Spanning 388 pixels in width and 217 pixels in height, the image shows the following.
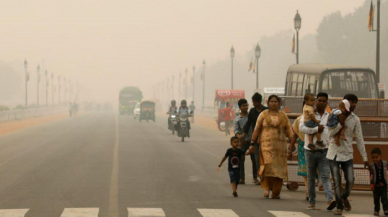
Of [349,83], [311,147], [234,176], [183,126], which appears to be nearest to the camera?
[311,147]

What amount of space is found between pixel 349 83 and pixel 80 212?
69.1ft

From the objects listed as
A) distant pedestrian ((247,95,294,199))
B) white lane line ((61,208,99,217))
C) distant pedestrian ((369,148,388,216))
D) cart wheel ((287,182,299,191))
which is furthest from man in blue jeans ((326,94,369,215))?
white lane line ((61,208,99,217))

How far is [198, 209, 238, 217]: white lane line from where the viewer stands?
40.5ft

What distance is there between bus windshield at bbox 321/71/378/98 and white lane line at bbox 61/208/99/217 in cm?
2011

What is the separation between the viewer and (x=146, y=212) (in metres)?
12.6

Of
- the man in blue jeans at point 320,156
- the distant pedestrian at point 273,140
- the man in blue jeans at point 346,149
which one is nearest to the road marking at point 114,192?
the distant pedestrian at point 273,140

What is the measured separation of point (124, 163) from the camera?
916 inches

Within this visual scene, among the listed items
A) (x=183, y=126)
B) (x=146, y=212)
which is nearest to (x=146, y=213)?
(x=146, y=212)

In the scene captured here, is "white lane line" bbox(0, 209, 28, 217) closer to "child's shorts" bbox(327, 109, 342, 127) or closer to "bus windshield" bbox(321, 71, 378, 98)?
"child's shorts" bbox(327, 109, 342, 127)

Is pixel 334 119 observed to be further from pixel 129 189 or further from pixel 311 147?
pixel 129 189

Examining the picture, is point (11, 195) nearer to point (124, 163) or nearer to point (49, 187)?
point (49, 187)

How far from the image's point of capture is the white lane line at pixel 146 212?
40.2 ft

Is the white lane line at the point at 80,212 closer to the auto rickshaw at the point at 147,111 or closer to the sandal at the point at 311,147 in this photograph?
the sandal at the point at 311,147

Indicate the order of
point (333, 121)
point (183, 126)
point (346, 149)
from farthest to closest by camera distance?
1. point (183, 126)
2. point (333, 121)
3. point (346, 149)
